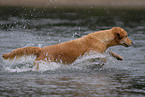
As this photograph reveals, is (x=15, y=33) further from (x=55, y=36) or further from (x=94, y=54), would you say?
(x=94, y=54)

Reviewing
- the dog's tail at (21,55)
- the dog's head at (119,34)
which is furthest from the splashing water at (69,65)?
the dog's head at (119,34)

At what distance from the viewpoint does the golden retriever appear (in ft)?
28.0

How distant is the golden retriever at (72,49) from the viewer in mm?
8539

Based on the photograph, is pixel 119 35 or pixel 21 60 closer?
pixel 21 60

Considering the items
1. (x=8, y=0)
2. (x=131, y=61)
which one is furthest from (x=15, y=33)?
(x=8, y=0)

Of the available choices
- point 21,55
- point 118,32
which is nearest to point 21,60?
point 21,55

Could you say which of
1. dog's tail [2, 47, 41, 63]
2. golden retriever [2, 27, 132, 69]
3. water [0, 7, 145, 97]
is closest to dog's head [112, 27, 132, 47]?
golden retriever [2, 27, 132, 69]

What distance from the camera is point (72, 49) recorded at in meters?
9.01

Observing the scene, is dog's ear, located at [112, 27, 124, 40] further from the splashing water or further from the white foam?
the white foam

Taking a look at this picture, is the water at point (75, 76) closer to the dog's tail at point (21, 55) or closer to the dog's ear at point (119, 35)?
the dog's tail at point (21, 55)

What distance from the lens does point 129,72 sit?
351 inches

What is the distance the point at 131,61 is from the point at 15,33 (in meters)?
6.99

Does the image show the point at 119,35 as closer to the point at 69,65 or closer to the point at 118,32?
the point at 118,32

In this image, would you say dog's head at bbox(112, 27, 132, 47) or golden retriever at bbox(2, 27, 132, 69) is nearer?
golden retriever at bbox(2, 27, 132, 69)
